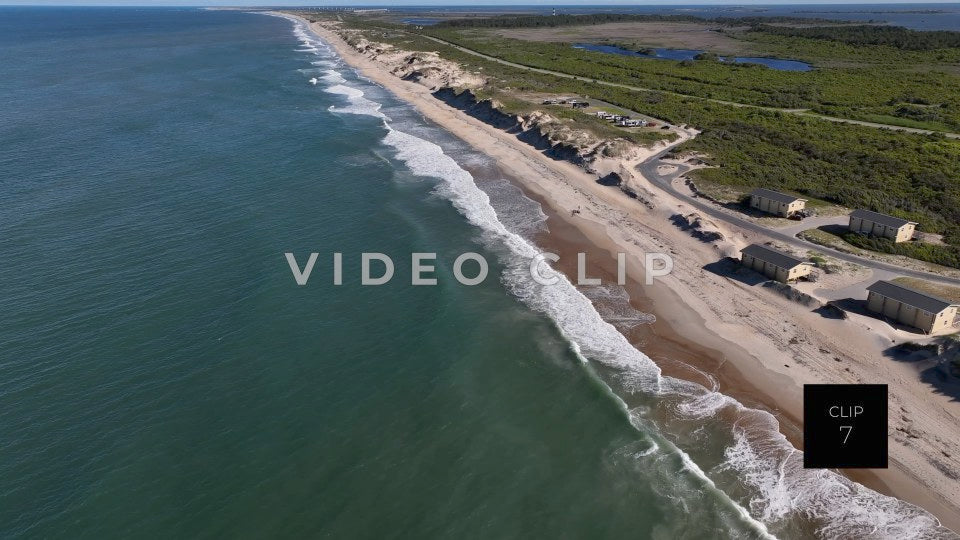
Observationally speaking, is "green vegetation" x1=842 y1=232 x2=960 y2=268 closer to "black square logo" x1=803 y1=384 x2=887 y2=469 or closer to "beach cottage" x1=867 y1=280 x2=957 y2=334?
"beach cottage" x1=867 y1=280 x2=957 y2=334

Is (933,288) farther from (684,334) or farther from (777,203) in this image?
(684,334)

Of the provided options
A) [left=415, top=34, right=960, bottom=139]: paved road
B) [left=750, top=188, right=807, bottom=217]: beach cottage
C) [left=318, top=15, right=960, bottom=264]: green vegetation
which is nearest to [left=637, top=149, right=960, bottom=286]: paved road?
[left=750, top=188, right=807, bottom=217]: beach cottage

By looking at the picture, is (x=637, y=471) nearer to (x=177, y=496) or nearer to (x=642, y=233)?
→ (x=177, y=496)

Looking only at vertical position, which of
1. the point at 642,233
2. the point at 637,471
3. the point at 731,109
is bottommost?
the point at 637,471

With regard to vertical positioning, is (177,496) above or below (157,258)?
below

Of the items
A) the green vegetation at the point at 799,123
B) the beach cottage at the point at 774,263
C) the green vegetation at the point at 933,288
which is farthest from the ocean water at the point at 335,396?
the green vegetation at the point at 799,123

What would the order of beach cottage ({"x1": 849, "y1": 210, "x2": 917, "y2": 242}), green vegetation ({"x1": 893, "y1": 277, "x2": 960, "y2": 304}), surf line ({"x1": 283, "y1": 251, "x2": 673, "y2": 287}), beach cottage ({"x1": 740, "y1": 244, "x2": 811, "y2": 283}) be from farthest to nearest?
beach cottage ({"x1": 849, "y1": 210, "x2": 917, "y2": 242}) < surf line ({"x1": 283, "y1": 251, "x2": 673, "y2": 287}) < beach cottage ({"x1": 740, "y1": 244, "x2": 811, "y2": 283}) < green vegetation ({"x1": 893, "y1": 277, "x2": 960, "y2": 304})

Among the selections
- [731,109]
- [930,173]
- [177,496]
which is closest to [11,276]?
[177,496]
